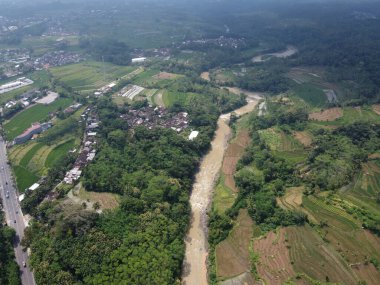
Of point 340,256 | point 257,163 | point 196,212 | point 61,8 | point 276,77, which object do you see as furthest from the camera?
point 61,8

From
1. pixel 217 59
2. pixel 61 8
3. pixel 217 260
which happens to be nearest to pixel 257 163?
pixel 217 260

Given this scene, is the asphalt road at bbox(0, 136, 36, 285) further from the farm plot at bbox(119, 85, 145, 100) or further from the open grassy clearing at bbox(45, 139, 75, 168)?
the farm plot at bbox(119, 85, 145, 100)

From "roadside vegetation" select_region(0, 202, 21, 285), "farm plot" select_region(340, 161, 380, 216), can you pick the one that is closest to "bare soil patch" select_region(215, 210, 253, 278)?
"farm plot" select_region(340, 161, 380, 216)

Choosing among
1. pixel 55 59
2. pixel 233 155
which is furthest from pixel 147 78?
pixel 233 155

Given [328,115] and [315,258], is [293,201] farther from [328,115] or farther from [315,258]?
[328,115]

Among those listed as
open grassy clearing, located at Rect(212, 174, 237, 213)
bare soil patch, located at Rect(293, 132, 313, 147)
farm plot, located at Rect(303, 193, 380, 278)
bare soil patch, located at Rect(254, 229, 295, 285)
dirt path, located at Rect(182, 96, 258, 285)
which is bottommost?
dirt path, located at Rect(182, 96, 258, 285)

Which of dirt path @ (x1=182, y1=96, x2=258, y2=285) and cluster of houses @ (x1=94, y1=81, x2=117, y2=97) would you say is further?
cluster of houses @ (x1=94, y1=81, x2=117, y2=97)

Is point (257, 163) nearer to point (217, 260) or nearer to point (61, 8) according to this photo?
point (217, 260)

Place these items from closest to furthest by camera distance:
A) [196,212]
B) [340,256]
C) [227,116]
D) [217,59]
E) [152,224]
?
[340,256] < [152,224] < [196,212] < [227,116] < [217,59]
